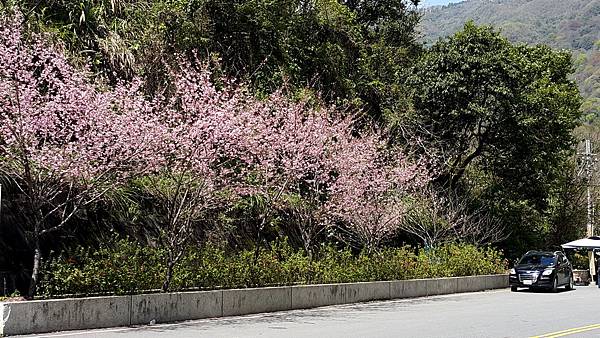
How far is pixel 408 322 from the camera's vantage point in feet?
53.3

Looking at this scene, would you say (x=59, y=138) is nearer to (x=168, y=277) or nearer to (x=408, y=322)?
(x=168, y=277)

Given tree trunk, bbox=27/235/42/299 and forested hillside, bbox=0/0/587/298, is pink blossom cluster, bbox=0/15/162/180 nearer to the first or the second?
forested hillside, bbox=0/0/587/298

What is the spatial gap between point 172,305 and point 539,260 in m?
18.7

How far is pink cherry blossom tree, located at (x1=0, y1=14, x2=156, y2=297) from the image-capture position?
1448 cm

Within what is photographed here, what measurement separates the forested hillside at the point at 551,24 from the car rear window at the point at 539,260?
89039mm

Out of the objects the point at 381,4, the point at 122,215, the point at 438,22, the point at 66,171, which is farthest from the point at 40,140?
the point at 438,22

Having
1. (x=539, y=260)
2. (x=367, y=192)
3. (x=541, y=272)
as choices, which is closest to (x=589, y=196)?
(x=539, y=260)

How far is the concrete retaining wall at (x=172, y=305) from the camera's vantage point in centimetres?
1317

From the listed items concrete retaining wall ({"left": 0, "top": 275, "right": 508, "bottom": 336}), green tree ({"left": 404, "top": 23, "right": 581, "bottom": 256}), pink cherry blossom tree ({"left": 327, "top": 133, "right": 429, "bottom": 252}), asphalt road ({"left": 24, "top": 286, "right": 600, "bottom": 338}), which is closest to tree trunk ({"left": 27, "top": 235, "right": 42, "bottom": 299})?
concrete retaining wall ({"left": 0, "top": 275, "right": 508, "bottom": 336})

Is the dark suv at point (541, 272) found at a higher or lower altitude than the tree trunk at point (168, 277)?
lower

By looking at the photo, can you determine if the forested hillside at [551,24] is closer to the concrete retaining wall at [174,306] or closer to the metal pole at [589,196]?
the metal pole at [589,196]

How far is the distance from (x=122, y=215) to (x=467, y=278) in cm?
1431

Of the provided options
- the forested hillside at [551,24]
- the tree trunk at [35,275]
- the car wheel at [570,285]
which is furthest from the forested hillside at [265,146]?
the forested hillside at [551,24]

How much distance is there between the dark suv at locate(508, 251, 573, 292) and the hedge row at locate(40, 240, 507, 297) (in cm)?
287
